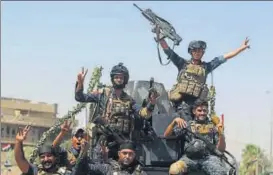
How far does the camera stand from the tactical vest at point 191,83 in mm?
9742

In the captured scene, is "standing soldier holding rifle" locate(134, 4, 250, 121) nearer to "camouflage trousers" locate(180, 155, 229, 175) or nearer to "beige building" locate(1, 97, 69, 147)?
"camouflage trousers" locate(180, 155, 229, 175)

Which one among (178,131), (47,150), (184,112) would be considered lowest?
(47,150)

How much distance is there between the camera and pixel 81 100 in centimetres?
937

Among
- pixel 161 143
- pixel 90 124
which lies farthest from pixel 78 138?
pixel 161 143

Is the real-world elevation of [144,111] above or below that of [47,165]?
above

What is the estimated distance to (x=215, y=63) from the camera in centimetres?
1020

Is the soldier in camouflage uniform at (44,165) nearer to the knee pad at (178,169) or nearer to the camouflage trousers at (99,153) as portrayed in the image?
the camouflage trousers at (99,153)

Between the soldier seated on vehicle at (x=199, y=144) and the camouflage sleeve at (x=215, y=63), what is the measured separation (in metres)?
1.39

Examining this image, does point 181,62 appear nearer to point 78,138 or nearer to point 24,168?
point 78,138

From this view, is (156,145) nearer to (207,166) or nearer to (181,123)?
(181,123)

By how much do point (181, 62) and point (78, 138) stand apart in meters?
2.03

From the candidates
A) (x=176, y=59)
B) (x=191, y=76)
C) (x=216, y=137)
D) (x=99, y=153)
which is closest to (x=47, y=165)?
(x=99, y=153)

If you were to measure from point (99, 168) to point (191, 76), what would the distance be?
7.85 ft

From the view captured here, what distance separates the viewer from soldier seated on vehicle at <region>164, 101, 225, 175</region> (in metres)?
8.16
